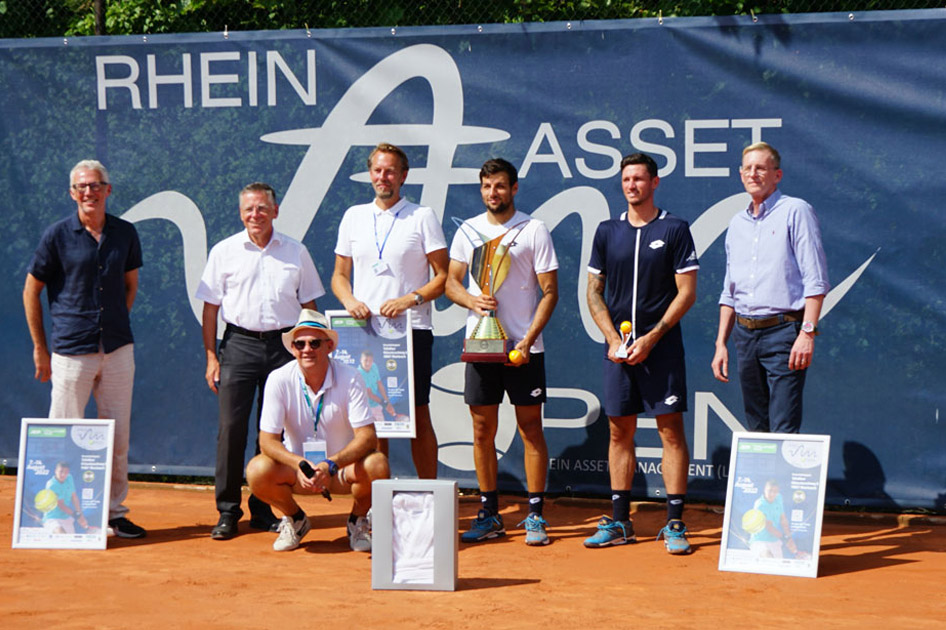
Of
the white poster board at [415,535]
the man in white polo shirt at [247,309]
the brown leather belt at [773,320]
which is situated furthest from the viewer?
the man in white polo shirt at [247,309]

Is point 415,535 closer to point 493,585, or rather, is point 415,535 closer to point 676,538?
point 493,585

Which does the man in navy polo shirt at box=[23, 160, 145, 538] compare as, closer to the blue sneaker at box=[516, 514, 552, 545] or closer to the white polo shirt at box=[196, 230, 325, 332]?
the white polo shirt at box=[196, 230, 325, 332]

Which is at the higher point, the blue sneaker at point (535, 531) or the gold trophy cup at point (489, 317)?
the gold trophy cup at point (489, 317)

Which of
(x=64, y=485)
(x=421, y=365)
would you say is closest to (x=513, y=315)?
(x=421, y=365)

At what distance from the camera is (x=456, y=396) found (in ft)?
22.8

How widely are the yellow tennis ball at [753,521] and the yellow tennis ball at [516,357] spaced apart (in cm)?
123

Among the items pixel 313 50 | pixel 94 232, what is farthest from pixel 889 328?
pixel 94 232

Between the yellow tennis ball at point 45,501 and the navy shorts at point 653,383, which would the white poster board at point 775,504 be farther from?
the yellow tennis ball at point 45,501

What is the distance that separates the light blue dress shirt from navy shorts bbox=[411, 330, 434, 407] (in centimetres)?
154

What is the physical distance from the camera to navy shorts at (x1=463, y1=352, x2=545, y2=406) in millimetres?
5867

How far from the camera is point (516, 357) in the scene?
5750 millimetres

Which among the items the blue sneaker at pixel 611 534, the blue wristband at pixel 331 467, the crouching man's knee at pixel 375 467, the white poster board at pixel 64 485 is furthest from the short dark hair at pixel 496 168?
the white poster board at pixel 64 485

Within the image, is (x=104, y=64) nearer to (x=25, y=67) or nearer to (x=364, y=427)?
(x=25, y=67)

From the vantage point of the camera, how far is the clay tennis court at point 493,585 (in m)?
4.48
